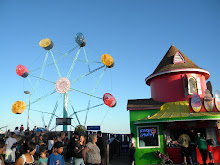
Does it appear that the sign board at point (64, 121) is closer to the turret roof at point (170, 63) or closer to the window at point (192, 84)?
the turret roof at point (170, 63)

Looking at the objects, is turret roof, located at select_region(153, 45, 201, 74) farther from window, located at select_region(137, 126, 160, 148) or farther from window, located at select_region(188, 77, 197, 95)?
window, located at select_region(137, 126, 160, 148)

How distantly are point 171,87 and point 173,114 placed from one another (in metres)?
3.40

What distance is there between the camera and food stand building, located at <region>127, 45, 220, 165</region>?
43.4 feet

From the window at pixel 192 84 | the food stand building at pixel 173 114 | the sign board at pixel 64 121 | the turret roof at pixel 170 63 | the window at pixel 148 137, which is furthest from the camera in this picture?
the sign board at pixel 64 121

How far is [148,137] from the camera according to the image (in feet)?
46.2

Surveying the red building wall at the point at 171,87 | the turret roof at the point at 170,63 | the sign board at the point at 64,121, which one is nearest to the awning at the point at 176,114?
the red building wall at the point at 171,87

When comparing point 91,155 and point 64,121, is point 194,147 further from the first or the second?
point 64,121

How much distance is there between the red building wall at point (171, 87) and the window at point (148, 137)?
3.42 meters

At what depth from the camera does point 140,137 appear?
1413 centimetres

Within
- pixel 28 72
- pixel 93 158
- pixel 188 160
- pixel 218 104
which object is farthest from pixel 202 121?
pixel 28 72

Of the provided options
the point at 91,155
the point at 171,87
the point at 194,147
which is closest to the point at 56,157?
the point at 91,155

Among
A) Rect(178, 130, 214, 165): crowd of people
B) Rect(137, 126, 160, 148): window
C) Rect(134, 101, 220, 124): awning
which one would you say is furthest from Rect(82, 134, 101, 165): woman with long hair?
Rect(137, 126, 160, 148): window

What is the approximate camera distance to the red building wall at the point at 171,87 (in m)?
16.2

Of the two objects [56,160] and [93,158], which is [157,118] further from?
[56,160]
